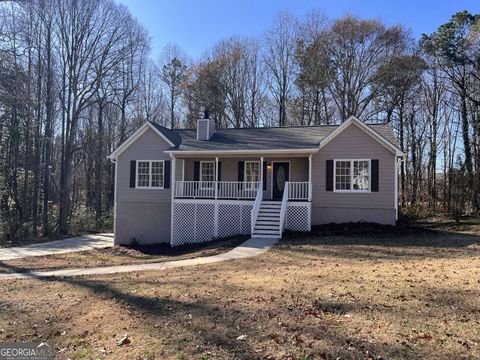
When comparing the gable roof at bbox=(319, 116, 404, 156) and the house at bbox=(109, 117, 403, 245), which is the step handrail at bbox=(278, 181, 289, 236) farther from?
the gable roof at bbox=(319, 116, 404, 156)

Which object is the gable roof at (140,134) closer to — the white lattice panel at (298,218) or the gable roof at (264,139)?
the gable roof at (264,139)

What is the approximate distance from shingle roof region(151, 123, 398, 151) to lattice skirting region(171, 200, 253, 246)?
2617 mm

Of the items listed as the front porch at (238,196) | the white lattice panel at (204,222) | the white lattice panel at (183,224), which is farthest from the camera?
the white lattice panel at (183,224)

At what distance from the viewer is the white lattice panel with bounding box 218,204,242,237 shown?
55.0ft

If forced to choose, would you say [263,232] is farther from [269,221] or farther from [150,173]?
[150,173]

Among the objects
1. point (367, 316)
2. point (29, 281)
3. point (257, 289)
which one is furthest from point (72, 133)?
point (367, 316)

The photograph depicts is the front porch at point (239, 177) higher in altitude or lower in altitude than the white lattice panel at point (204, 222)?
higher

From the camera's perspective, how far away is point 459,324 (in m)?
4.81

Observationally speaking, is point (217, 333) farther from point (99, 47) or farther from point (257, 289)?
point (99, 47)

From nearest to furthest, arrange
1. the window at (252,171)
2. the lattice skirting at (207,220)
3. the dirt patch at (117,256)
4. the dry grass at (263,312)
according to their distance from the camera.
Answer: the dry grass at (263,312), the dirt patch at (117,256), the lattice skirting at (207,220), the window at (252,171)

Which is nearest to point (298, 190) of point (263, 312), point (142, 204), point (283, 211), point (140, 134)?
point (283, 211)

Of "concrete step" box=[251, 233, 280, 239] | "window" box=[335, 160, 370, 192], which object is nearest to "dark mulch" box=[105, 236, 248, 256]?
"concrete step" box=[251, 233, 280, 239]

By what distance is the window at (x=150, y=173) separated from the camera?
61.3ft

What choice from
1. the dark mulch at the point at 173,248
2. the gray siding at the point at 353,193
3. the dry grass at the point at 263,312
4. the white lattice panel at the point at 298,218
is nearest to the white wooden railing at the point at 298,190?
the gray siding at the point at 353,193
